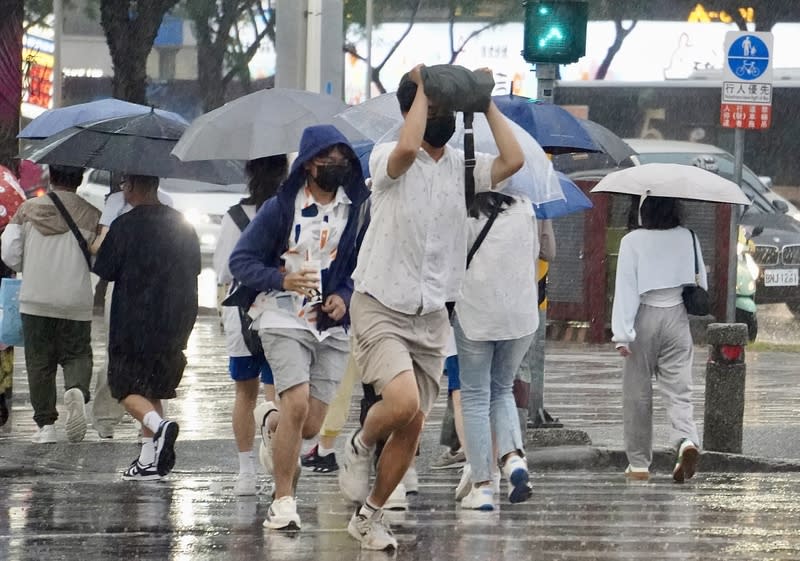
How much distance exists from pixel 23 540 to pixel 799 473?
490cm

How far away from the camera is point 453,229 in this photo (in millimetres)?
7508

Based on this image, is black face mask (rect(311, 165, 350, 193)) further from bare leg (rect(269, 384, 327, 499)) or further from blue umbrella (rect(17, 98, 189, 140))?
blue umbrella (rect(17, 98, 189, 140))

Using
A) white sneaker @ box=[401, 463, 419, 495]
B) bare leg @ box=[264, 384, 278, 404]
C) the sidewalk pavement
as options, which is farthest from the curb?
bare leg @ box=[264, 384, 278, 404]

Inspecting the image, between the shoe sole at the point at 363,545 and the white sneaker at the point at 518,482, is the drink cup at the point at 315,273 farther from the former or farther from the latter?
the white sneaker at the point at 518,482

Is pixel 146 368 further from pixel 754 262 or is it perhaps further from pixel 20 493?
pixel 754 262

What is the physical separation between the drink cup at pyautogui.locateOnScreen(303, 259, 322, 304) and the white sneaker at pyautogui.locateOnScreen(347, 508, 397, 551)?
38.3 inches

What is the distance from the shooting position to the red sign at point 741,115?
13.7 meters

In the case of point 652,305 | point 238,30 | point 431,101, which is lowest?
point 652,305

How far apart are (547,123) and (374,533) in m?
3.40

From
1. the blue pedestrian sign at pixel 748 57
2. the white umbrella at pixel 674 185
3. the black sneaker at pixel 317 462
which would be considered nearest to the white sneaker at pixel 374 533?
the black sneaker at pixel 317 462

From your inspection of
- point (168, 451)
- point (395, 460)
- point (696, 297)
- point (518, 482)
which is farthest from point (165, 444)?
point (696, 297)

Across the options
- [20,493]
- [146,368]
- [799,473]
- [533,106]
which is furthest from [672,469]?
[20,493]

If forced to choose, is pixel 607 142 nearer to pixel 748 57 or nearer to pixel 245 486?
pixel 245 486

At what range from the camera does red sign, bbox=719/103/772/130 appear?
45.0 ft
